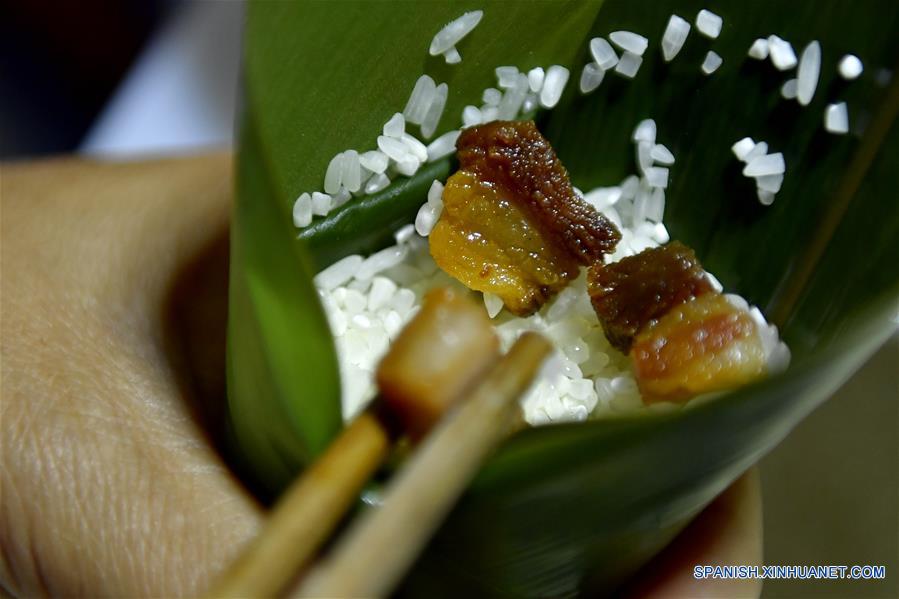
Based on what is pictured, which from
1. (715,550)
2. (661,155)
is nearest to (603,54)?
(661,155)

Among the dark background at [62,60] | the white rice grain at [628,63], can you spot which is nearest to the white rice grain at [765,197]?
the white rice grain at [628,63]

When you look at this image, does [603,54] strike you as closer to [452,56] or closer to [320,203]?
[452,56]

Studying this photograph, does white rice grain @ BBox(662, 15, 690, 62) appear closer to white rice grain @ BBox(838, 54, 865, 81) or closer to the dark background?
white rice grain @ BBox(838, 54, 865, 81)

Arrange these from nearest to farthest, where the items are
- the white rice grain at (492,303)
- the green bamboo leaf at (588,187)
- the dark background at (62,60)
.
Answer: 1. the green bamboo leaf at (588,187)
2. the white rice grain at (492,303)
3. the dark background at (62,60)

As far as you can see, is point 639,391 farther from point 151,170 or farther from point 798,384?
point 151,170

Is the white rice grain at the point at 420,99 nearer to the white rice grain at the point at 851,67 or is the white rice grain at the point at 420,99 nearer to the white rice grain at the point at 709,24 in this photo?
the white rice grain at the point at 709,24

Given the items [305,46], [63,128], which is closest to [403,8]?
[305,46]

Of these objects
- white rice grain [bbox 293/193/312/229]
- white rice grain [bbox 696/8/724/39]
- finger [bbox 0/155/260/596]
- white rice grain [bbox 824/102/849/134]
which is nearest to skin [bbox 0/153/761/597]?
finger [bbox 0/155/260/596]
